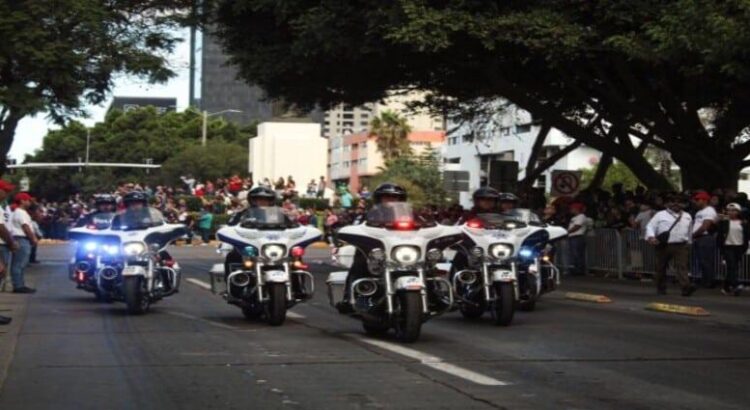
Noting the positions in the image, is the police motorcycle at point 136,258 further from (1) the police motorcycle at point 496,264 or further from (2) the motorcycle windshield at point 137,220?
(1) the police motorcycle at point 496,264

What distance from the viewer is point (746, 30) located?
19.8 m

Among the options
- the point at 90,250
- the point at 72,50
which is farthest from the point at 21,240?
the point at 72,50

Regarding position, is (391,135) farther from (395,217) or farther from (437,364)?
(437,364)

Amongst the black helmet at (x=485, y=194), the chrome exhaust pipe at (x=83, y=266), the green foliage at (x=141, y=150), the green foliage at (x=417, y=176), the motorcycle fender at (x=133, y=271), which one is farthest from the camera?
the green foliage at (x=141, y=150)

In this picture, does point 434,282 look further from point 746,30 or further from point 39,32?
point 39,32

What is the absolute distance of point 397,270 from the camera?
41.6 feet

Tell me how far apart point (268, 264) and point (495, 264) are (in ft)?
8.87

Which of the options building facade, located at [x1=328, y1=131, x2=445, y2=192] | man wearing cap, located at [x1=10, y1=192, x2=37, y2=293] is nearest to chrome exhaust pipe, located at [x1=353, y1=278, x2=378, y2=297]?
man wearing cap, located at [x1=10, y1=192, x2=37, y2=293]

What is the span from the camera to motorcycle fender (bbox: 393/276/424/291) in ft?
40.6

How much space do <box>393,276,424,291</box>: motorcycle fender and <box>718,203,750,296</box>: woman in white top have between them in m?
10.1

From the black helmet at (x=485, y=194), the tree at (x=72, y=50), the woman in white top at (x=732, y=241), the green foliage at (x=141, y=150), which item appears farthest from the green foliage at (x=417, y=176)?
the black helmet at (x=485, y=194)

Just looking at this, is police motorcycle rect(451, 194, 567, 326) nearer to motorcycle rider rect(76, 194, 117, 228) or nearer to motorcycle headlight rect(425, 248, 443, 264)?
motorcycle headlight rect(425, 248, 443, 264)

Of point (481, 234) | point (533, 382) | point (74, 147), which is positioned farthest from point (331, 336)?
point (74, 147)

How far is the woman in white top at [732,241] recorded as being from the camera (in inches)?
828
